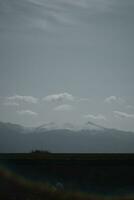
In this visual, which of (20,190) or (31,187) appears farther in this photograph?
(31,187)

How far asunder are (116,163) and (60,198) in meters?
26.9

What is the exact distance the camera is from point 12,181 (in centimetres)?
4912

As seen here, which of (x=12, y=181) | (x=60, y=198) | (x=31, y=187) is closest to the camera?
(x=60, y=198)

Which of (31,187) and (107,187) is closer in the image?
(31,187)

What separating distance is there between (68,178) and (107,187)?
651 centimetres

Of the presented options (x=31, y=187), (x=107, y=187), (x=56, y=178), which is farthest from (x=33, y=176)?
(x=31, y=187)

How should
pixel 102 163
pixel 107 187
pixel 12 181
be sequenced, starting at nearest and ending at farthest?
pixel 12 181 < pixel 107 187 < pixel 102 163

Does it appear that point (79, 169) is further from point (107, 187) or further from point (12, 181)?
point (12, 181)

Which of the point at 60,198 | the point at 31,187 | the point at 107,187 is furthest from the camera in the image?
the point at 107,187

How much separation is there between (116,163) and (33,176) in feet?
46.8

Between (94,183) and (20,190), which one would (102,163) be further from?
(20,190)

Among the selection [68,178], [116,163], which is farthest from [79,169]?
[116,163]

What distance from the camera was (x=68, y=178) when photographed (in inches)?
2437

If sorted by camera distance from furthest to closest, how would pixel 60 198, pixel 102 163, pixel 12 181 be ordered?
pixel 102 163 → pixel 12 181 → pixel 60 198
